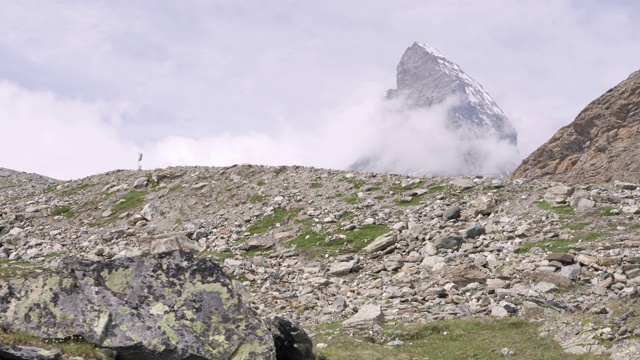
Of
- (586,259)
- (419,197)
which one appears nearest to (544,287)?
(586,259)

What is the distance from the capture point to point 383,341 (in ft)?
A: 76.1

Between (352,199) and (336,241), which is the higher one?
(352,199)

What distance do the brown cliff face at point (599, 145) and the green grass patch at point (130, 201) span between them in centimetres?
6388

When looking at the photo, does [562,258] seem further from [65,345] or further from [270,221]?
[65,345]

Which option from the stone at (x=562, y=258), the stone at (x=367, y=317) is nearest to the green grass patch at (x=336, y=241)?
the stone at (x=367, y=317)

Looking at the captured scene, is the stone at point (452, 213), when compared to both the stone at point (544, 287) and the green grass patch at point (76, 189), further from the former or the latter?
the green grass patch at point (76, 189)

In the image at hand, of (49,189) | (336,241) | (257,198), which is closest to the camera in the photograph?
(336,241)

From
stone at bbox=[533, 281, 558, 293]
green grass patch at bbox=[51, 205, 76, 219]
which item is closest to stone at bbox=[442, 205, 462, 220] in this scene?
stone at bbox=[533, 281, 558, 293]

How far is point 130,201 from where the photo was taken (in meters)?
53.0

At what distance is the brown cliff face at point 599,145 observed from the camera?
7669 cm

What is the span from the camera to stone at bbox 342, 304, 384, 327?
25.5 metres

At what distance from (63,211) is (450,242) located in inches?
1567

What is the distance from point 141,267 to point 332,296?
59.5ft

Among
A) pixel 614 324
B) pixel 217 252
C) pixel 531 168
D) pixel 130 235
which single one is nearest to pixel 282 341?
pixel 614 324
